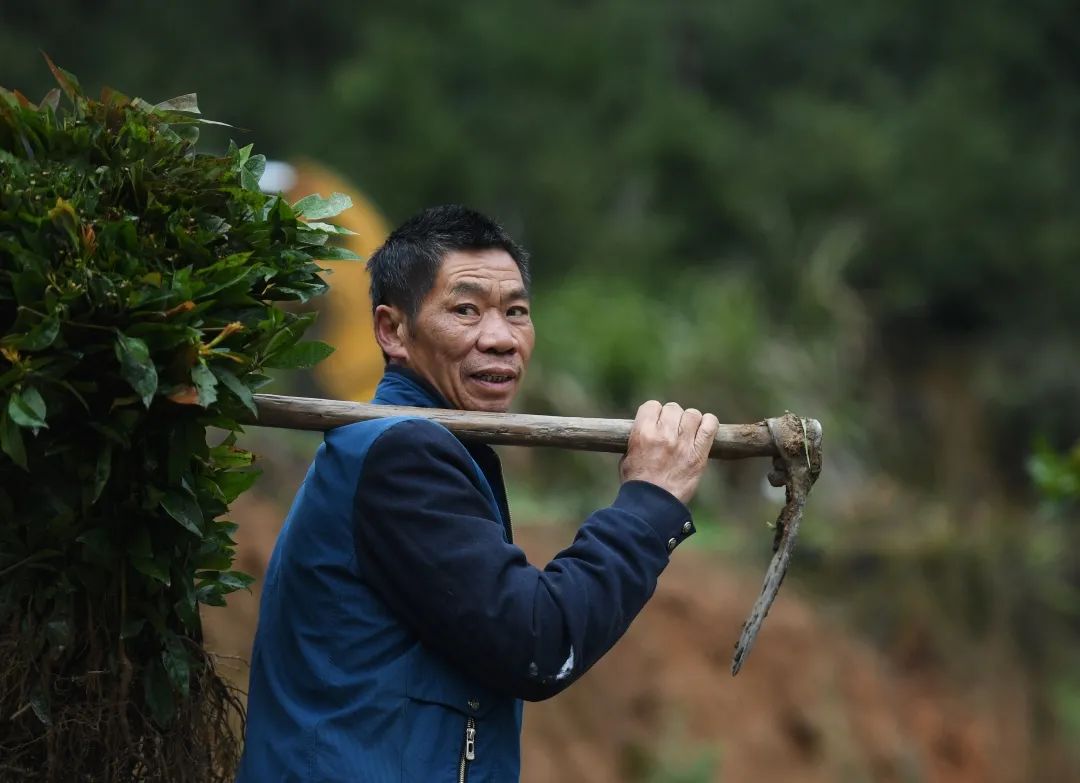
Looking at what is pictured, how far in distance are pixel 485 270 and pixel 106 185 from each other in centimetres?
76

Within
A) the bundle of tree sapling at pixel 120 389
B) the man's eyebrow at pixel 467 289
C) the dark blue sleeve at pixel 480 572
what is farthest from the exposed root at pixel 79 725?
the man's eyebrow at pixel 467 289

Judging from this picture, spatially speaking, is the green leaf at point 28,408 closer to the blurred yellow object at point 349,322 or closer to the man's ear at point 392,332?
the man's ear at point 392,332

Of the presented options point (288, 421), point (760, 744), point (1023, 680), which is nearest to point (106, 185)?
point (288, 421)

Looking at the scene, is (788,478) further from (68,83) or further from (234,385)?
(68,83)

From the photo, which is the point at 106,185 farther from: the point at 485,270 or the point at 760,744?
the point at 760,744

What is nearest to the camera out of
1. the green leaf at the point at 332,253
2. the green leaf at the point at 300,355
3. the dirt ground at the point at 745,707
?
the green leaf at the point at 300,355

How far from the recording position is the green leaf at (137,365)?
8.79 ft

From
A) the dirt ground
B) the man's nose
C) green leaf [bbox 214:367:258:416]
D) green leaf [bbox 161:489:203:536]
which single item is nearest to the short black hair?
the man's nose

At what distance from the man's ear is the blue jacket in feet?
1.07

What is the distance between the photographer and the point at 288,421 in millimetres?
3000

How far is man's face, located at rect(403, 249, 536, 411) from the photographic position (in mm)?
3143

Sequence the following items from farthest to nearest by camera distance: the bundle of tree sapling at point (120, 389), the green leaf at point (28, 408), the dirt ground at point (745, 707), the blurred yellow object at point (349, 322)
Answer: the blurred yellow object at point (349, 322)
the dirt ground at point (745, 707)
the bundle of tree sapling at point (120, 389)
the green leaf at point (28, 408)

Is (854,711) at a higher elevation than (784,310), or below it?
below

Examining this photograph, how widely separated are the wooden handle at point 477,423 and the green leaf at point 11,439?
1.54ft
